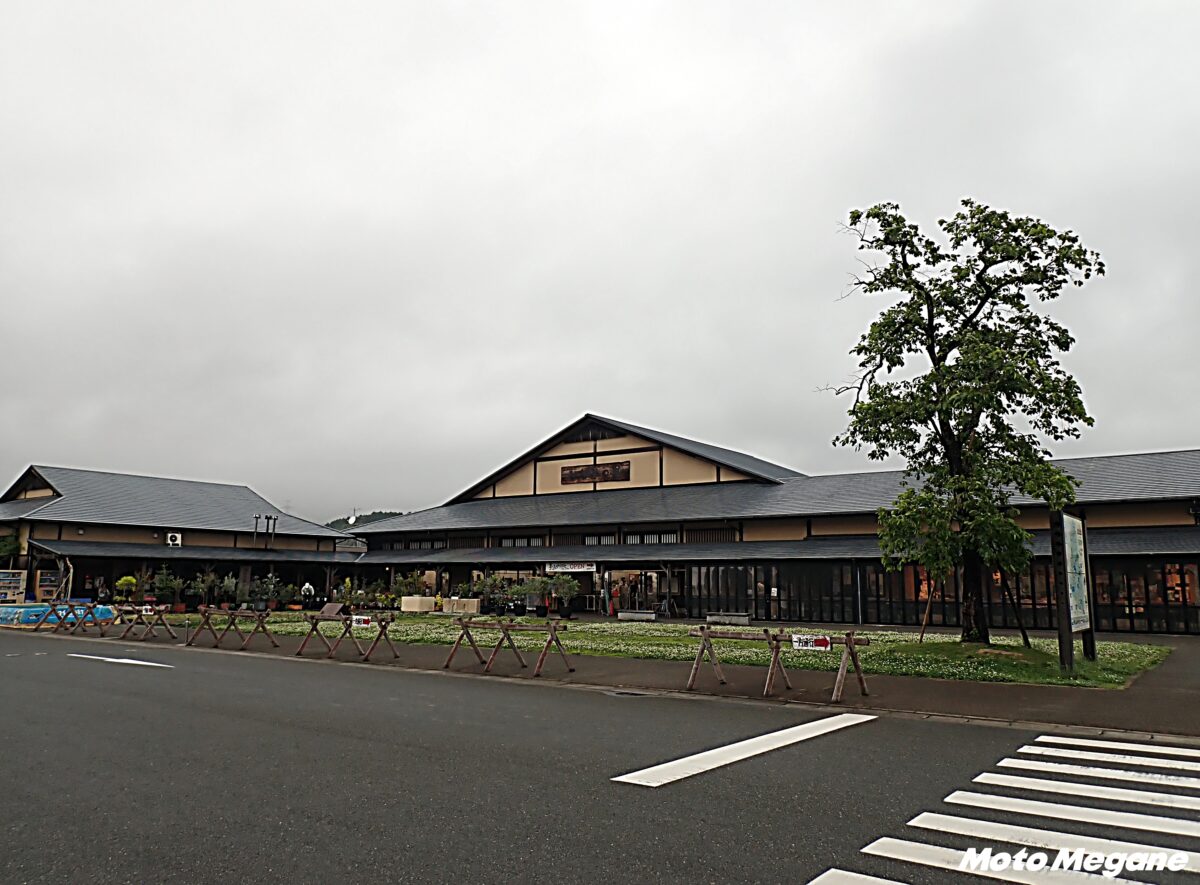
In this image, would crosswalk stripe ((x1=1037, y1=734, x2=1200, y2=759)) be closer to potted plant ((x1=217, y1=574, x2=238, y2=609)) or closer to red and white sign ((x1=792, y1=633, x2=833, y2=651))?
red and white sign ((x1=792, y1=633, x2=833, y2=651))

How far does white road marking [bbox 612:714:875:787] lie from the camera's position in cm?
664

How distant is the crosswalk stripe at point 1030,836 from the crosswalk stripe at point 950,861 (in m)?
0.40

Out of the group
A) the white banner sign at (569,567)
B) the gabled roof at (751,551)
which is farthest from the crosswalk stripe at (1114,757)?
the white banner sign at (569,567)

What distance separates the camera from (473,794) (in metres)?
6.11

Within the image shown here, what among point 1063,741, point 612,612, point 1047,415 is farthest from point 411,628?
point 1063,741

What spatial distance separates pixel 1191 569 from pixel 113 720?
2577cm

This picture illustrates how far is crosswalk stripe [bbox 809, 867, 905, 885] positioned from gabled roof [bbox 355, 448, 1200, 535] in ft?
67.5

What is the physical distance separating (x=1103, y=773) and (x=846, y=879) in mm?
3706

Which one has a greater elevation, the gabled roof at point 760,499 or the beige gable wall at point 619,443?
the beige gable wall at point 619,443

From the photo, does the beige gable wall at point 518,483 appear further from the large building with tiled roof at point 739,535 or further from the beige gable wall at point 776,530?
the beige gable wall at point 776,530

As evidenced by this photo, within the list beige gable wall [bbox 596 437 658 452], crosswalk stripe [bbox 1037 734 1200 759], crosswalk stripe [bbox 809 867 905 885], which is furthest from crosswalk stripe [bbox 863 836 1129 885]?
beige gable wall [bbox 596 437 658 452]

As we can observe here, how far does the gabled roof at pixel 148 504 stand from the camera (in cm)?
3881

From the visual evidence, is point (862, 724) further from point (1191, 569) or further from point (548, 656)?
point (1191, 569)

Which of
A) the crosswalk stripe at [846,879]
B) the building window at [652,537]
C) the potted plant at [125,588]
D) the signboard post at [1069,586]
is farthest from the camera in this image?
the potted plant at [125,588]
